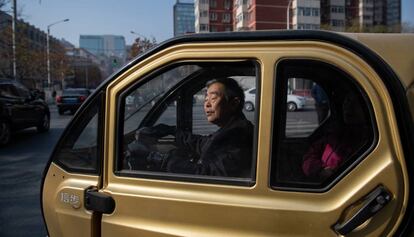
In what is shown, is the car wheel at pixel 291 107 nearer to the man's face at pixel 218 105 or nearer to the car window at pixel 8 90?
the man's face at pixel 218 105

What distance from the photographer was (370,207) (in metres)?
1.59

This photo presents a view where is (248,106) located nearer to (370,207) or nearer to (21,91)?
(370,207)

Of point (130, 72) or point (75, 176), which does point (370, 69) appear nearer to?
point (130, 72)

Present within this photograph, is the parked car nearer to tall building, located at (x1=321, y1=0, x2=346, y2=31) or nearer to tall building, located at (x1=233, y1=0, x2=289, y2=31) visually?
tall building, located at (x1=233, y1=0, x2=289, y2=31)

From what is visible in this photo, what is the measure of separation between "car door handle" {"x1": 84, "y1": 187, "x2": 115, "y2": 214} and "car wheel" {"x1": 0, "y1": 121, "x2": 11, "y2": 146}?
9.32 m

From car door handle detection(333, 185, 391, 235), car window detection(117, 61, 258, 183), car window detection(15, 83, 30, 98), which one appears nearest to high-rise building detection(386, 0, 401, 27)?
car window detection(15, 83, 30, 98)

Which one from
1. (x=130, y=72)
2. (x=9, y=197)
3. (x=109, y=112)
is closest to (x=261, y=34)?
(x=130, y=72)

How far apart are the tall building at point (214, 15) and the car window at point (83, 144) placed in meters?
85.1

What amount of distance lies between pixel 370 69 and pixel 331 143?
0.40 m

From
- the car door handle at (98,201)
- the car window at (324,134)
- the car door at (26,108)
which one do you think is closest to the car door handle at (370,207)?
the car window at (324,134)

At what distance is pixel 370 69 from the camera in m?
1.67

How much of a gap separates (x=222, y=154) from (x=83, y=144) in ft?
2.31

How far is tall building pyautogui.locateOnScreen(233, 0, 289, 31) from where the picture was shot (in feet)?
247

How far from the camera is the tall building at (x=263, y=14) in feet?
247
